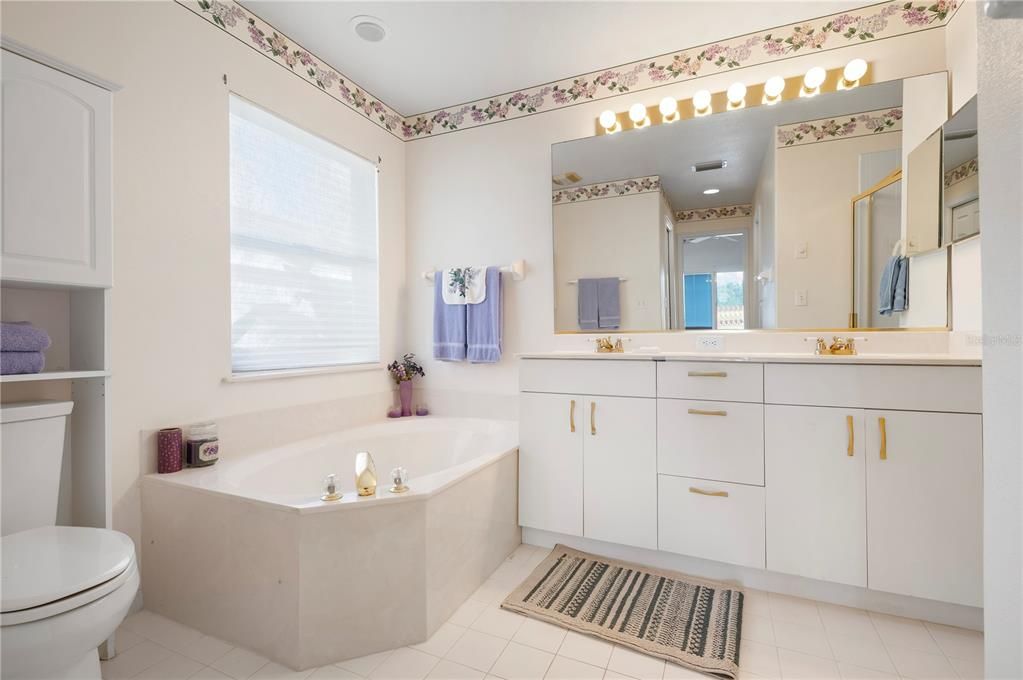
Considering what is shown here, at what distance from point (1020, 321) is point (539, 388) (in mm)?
1748

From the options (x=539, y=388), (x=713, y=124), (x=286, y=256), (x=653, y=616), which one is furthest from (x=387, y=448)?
(x=713, y=124)

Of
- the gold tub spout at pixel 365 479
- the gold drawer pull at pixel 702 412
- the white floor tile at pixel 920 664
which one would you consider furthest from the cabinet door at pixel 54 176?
the white floor tile at pixel 920 664

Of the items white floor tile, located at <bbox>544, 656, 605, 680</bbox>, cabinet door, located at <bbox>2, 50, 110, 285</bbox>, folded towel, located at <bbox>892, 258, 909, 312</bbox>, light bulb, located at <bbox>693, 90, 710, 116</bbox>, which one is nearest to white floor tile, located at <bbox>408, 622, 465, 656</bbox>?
white floor tile, located at <bbox>544, 656, 605, 680</bbox>

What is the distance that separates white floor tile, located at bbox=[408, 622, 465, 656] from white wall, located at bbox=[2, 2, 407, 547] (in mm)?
1153

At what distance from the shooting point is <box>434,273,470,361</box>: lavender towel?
2.84 metres

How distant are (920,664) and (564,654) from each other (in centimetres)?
110

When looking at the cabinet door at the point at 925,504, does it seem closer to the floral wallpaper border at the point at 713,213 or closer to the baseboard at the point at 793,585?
the baseboard at the point at 793,585

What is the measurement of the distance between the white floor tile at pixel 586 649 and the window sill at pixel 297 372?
5.55 feet

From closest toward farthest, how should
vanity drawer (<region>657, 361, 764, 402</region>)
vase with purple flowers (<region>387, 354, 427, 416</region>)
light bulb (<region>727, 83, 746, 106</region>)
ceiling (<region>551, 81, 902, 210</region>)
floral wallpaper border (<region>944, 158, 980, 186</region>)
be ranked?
floral wallpaper border (<region>944, 158, 980, 186</region>) → vanity drawer (<region>657, 361, 764, 402</region>) → ceiling (<region>551, 81, 902, 210</region>) → light bulb (<region>727, 83, 746, 106</region>) → vase with purple flowers (<region>387, 354, 427, 416</region>)

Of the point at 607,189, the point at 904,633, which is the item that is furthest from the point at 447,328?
the point at 904,633

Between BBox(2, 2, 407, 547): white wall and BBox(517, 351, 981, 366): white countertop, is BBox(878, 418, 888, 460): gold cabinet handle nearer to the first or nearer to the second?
BBox(517, 351, 981, 366): white countertop

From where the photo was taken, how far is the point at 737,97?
7.32 feet

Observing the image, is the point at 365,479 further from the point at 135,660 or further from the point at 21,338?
the point at 21,338

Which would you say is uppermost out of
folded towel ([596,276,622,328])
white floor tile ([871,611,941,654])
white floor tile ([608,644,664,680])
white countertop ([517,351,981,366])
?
folded towel ([596,276,622,328])
